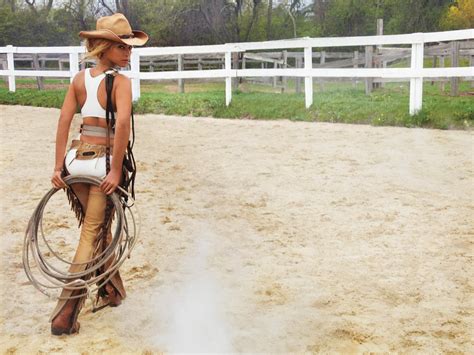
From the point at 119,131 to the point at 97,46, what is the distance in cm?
48

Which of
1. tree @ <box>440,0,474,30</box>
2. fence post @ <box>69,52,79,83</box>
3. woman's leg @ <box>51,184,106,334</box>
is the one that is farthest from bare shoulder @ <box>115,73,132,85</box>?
tree @ <box>440,0,474,30</box>

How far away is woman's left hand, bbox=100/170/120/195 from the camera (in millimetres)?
3055

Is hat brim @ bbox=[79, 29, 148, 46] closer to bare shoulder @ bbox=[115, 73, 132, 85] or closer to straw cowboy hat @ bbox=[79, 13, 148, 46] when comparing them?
straw cowboy hat @ bbox=[79, 13, 148, 46]

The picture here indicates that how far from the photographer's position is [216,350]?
297 cm

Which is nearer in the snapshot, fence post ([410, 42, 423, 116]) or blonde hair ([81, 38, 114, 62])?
blonde hair ([81, 38, 114, 62])

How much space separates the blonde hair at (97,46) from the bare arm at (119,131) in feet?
0.54

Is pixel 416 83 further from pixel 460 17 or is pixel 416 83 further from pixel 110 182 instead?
pixel 460 17

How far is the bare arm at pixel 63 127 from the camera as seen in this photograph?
310cm

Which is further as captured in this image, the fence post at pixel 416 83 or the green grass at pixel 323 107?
the fence post at pixel 416 83

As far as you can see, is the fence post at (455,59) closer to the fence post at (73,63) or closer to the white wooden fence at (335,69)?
the white wooden fence at (335,69)

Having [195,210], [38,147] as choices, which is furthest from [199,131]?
[195,210]

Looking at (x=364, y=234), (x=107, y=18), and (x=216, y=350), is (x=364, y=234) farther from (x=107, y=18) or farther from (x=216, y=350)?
(x=107, y=18)

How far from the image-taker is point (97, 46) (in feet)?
10.2

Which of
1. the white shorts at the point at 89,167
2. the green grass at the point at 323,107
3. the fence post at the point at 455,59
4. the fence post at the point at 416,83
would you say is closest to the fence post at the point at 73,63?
the green grass at the point at 323,107
